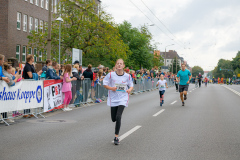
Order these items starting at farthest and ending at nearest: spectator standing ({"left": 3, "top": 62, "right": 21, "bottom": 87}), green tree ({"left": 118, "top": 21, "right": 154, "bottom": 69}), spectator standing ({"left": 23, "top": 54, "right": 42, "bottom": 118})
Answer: green tree ({"left": 118, "top": 21, "right": 154, "bottom": 69}) < spectator standing ({"left": 23, "top": 54, "right": 42, "bottom": 118}) < spectator standing ({"left": 3, "top": 62, "right": 21, "bottom": 87})

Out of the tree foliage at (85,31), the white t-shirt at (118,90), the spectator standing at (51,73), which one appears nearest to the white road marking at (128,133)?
the white t-shirt at (118,90)

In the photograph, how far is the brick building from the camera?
41812 millimetres

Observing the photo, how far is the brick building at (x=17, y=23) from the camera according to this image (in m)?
41.8

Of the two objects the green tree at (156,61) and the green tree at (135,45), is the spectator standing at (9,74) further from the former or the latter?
the green tree at (156,61)

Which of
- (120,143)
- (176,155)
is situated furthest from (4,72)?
(176,155)

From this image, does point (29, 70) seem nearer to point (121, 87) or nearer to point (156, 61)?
point (121, 87)

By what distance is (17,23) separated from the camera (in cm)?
4459

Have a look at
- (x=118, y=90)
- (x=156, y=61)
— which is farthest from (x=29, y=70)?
(x=156, y=61)

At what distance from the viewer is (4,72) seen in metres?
10.4

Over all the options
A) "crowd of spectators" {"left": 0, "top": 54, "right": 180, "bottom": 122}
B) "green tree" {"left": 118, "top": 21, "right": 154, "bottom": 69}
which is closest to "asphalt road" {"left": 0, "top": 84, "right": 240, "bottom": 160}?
"crowd of spectators" {"left": 0, "top": 54, "right": 180, "bottom": 122}

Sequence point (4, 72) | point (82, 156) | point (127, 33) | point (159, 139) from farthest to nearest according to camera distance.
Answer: point (127, 33) → point (4, 72) → point (159, 139) → point (82, 156)

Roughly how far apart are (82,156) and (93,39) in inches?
1302

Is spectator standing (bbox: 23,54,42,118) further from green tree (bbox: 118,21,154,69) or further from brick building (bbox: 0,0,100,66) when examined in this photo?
green tree (bbox: 118,21,154,69)

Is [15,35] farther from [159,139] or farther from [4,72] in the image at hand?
[159,139]
